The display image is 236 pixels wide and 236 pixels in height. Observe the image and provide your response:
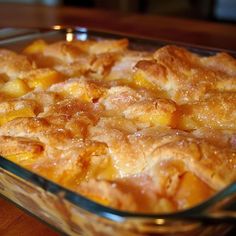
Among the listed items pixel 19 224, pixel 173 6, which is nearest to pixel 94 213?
pixel 19 224

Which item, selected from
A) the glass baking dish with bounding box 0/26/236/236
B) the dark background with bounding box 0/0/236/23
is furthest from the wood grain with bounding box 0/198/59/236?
the dark background with bounding box 0/0/236/23

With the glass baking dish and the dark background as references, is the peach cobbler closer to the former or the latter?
the glass baking dish

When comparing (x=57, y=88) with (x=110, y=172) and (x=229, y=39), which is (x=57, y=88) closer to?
(x=110, y=172)

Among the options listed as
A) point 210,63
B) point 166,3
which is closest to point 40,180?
point 210,63

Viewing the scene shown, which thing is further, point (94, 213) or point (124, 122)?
point (124, 122)

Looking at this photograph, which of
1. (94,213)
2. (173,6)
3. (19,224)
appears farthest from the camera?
(173,6)

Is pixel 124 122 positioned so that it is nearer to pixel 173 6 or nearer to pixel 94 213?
pixel 94 213
